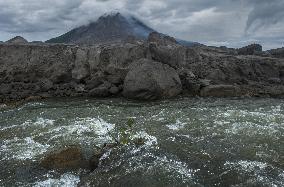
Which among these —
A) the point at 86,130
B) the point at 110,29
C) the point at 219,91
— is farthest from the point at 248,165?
the point at 110,29

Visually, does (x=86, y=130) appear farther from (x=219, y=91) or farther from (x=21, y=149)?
(x=219, y=91)

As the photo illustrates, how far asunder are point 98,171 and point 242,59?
32.3 metres

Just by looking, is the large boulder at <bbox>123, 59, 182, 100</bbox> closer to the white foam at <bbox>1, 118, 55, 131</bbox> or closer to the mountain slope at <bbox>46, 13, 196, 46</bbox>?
the white foam at <bbox>1, 118, 55, 131</bbox>

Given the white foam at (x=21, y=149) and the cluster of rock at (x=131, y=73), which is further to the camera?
the cluster of rock at (x=131, y=73)

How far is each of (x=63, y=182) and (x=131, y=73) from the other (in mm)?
20429

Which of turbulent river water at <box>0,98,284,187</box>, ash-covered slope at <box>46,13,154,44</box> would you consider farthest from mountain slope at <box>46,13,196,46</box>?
turbulent river water at <box>0,98,284,187</box>

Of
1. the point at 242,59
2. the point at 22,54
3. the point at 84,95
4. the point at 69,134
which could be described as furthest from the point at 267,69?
the point at 69,134

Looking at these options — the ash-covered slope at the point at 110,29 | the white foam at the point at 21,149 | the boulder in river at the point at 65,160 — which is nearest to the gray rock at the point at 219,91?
A: the white foam at the point at 21,149

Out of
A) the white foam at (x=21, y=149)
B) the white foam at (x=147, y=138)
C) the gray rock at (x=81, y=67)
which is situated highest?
the gray rock at (x=81, y=67)

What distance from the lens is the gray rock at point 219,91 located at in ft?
109

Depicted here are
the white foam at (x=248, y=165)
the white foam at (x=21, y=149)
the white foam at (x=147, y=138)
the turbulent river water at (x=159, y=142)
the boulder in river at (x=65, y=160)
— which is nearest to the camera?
the turbulent river water at (x=159, y=142)

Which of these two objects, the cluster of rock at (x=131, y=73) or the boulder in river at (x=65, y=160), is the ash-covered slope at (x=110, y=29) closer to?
the cluster of rock at (x=131, y=73)

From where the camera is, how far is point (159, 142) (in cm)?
1728

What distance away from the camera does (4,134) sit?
20422 millimetres
